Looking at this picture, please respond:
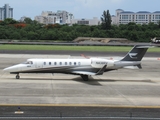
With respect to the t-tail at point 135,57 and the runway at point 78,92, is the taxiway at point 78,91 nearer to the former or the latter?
the runway at point 78,92

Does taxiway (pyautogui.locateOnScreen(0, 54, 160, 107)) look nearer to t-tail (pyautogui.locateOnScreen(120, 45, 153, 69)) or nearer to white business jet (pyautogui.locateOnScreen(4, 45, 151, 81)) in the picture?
white business jet (pyautogui.locateOnScreen(4, 45, 151, 81))

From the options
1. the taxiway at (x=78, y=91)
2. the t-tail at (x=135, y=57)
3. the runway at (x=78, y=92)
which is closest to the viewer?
the runway at (x=78, y=92)

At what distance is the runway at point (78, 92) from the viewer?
21255mm

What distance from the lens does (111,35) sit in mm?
167375

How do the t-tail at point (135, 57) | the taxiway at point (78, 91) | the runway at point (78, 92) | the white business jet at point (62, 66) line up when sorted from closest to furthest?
the runway at point (78, 92) < the taxiway at point (78, 91) < the white business jet at point (62, 66) < the t-tail at point (135, 57)

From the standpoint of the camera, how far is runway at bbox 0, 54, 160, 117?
69.7 ft

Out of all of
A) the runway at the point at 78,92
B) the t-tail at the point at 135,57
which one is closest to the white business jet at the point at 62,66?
the runway at the point at 78,92

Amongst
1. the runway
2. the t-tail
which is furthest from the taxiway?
the t-tail

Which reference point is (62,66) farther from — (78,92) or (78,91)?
(78,92)

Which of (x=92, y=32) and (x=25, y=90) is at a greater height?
(x=92, y=32)

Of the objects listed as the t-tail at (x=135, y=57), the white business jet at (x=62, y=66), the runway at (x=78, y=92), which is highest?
the t-tail at (x=135, y=57)

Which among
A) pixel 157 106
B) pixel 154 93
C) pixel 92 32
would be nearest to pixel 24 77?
pixel 154 93

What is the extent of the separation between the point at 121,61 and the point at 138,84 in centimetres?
340

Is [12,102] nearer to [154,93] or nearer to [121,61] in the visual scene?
[154,93]
